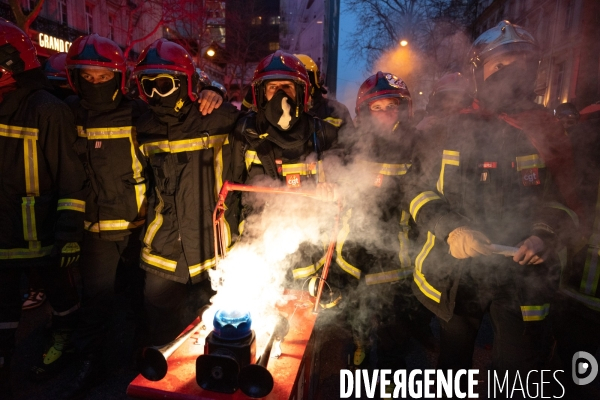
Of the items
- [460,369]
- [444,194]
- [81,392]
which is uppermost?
[444,194]

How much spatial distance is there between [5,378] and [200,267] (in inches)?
66.2

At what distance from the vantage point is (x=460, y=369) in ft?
8.36

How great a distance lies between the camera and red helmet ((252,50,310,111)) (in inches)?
110

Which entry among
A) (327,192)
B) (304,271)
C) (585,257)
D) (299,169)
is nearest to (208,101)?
(299,169)

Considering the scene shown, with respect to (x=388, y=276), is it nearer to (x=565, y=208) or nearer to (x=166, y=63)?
(x=565, y=208)

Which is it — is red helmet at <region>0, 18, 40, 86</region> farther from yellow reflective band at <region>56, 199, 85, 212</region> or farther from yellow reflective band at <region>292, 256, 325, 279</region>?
yellow reflective band at <region>292, 256, 325, 279</region>

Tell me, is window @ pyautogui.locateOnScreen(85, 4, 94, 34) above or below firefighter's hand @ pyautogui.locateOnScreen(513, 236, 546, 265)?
above

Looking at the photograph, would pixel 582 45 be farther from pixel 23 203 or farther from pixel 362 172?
pixel 23 203

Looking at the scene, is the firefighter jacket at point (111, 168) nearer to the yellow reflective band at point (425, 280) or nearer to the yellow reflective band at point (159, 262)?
the yellow reflective band at point (159, 262)

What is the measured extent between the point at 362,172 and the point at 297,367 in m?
1.69

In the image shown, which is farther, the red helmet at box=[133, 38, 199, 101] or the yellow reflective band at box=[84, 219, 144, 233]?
the yellow reflective band at box=[84, 219, 144, 233]

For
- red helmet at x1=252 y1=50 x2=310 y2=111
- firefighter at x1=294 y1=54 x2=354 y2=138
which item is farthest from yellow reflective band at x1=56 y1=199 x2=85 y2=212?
firefighter at x1=294 y1=54 x2=354 y2=138

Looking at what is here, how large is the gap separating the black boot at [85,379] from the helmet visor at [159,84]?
2275 mm

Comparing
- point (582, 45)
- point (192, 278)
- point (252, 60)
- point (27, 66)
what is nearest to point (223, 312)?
point (192, 278)
